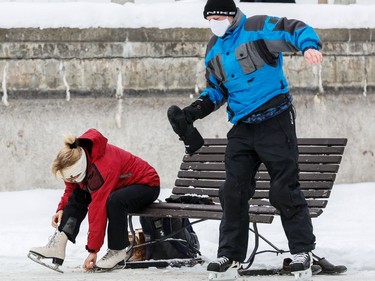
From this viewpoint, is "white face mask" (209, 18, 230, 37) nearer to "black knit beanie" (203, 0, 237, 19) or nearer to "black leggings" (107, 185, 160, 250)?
"black knit beanie" (203, 0, 237, 19)

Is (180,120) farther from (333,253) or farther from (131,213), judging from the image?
(333,253)

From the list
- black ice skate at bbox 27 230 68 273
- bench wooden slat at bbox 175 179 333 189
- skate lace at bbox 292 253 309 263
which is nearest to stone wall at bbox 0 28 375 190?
bench wooden slat at bbox 175 179 333 189

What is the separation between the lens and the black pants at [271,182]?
5.79m

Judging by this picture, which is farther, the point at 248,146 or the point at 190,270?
the point at 190,270

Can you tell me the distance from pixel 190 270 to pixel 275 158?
1261 mm

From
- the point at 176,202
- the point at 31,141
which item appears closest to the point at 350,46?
the point at 31,141

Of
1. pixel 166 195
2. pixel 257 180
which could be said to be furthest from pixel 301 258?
pixel 166 195

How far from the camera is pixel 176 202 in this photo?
23.3 ft

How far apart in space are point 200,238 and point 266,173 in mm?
1375

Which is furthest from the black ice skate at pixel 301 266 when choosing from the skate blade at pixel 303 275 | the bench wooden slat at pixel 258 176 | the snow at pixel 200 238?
the bench wooden slat at pixel 258 176

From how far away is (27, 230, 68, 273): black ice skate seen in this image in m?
6.61

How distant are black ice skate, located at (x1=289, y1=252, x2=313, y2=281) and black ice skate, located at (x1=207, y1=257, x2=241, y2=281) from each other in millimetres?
328

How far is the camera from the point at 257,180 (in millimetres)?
7188

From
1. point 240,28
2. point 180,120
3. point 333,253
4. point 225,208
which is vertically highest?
point 240,28
